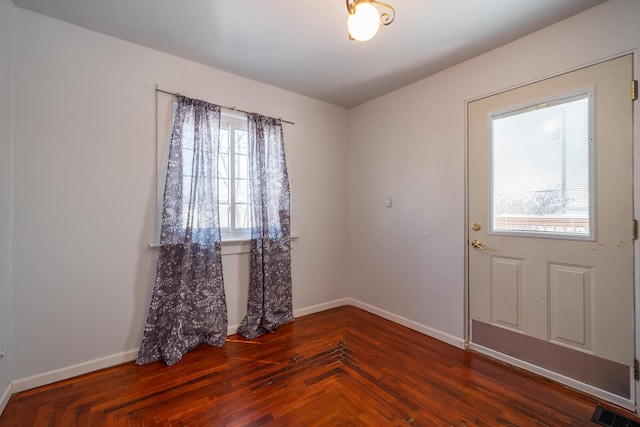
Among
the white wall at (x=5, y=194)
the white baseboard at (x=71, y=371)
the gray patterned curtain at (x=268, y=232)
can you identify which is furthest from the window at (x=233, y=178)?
the white wall at (x=5, y=194)

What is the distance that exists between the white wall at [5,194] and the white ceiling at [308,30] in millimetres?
271

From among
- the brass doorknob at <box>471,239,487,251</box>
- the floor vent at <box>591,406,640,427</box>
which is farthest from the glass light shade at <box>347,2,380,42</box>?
the floor vent at <box>591,406,640,427</box>

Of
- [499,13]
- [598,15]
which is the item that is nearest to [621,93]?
[598,15]

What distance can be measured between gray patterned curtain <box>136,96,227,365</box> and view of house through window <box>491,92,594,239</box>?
250 cm

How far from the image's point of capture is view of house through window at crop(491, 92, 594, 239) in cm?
196

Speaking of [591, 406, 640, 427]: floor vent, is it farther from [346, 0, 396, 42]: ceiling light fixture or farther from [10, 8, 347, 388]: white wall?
[10, 8, 347, 388]: white wall

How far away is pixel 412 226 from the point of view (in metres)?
3.05

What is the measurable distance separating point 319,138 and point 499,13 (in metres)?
2.06

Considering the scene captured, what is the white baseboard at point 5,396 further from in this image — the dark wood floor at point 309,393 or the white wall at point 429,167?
the white wall at point 429,167

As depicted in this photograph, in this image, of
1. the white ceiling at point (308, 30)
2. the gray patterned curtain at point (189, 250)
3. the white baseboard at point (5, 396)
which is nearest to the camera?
the white baseboard at point (5, 396)

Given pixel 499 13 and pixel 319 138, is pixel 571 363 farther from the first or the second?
pixel 319 138

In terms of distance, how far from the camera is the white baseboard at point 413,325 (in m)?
2.64

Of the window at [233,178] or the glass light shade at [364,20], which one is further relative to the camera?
the window at [233,178]

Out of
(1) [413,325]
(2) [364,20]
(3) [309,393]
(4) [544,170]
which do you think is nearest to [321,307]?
(1) [413,325]
